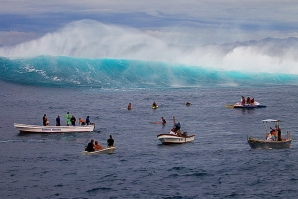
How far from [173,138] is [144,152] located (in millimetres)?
4057

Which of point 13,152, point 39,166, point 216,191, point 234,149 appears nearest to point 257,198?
point 216,191

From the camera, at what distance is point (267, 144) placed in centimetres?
3909

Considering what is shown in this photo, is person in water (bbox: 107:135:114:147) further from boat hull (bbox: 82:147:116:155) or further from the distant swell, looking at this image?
the distant swell

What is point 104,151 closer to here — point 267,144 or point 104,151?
point 104,151

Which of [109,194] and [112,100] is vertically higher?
[112,100]

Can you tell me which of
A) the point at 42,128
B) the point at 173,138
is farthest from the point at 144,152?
the point at 42,128

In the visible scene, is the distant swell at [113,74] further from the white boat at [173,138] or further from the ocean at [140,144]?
the white boat at [173,138]

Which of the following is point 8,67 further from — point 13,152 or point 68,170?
point 68,170

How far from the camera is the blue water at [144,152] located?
1174 inches

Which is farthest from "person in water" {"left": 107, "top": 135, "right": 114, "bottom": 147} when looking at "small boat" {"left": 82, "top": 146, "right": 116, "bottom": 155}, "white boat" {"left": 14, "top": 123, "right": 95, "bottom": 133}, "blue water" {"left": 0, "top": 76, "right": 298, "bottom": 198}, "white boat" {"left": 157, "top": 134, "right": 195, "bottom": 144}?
"white boat" {"left": 14, "top": 123, "right": 95, "bottom": 133}

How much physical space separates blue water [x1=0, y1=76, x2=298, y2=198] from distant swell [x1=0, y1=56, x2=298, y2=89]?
1296cm

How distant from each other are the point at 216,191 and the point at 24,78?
71748 mm

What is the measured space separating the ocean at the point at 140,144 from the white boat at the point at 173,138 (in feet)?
1.95

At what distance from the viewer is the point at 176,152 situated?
3909 centimetres
